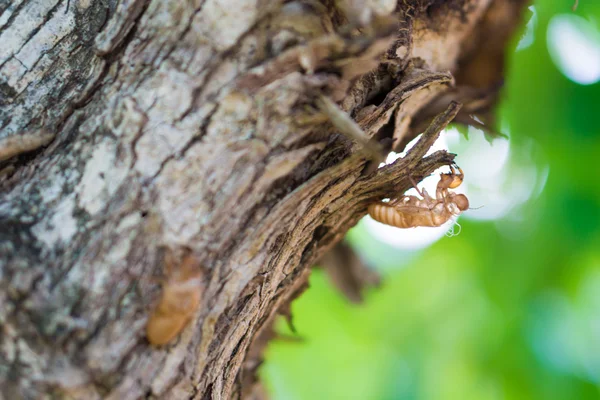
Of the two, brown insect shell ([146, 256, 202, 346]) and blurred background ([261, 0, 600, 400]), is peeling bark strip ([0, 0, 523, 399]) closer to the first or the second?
brown insect shell ([146, 256, 202, 346])

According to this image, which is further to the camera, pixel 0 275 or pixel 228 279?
pixel 228 279

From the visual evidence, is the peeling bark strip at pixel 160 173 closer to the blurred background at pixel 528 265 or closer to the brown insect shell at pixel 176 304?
the brown insect shell at pixel 176 304

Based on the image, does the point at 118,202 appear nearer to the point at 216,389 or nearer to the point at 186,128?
the point at 186,128

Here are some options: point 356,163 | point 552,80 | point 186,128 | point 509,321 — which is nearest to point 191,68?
point 186,128

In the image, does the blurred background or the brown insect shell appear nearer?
the brown insect shell

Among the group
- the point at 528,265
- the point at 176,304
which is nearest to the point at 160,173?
the point at 176,304

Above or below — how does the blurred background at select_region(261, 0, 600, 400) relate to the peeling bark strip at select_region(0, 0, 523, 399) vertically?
below

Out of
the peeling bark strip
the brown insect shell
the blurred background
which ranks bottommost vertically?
the blurred background

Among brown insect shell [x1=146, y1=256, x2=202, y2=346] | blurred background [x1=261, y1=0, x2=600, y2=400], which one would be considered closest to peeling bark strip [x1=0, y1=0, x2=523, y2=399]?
brown insect shell [x1=146, y1=256, x2=202, y2=346]
